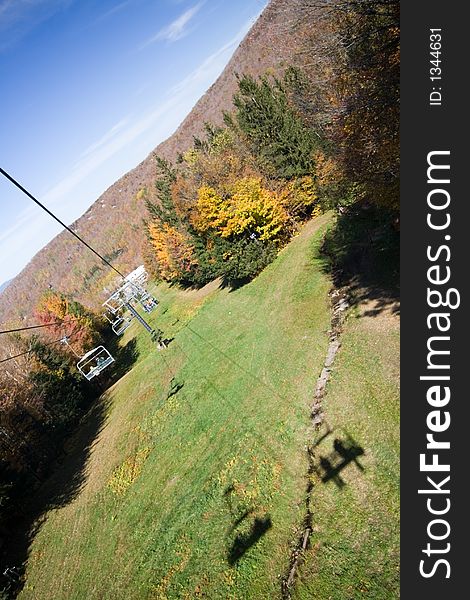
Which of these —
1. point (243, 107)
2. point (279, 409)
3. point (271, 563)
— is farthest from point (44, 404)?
point (243, 107)

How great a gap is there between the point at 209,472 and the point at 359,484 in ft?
24.6

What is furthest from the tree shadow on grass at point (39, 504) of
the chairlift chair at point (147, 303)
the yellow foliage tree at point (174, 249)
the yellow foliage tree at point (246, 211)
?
the yellow foliage tree at point (174, 249)

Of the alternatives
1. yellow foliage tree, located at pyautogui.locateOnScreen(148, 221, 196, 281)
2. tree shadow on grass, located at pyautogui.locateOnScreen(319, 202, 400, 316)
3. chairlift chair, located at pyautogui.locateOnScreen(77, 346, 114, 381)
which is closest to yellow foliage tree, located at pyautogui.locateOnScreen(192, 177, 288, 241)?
tree shadow on grass, located at pyautogui.locateOnScreen(319, 202, 400, 316)

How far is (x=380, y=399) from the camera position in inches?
456

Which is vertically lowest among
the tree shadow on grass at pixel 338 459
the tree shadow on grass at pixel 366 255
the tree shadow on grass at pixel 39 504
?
the tree shadow on grass at pixel 366 255

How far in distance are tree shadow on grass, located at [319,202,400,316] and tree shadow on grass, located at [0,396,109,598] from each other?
72.4ft

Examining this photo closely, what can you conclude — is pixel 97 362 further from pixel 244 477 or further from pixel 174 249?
pixel 174 249

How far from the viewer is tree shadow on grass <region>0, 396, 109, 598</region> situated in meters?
19.6

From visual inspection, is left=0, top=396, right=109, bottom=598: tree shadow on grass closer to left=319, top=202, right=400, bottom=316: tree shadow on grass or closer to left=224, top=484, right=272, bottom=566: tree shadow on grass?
left=224, top=484, right=272, bottom=566: tree shadow on grass

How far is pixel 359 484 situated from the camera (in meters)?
9.69

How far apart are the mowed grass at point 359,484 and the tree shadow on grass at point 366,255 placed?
124 inches

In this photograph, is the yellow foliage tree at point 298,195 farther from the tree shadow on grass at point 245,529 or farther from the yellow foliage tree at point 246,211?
the tree shadow on grass at point 245,529

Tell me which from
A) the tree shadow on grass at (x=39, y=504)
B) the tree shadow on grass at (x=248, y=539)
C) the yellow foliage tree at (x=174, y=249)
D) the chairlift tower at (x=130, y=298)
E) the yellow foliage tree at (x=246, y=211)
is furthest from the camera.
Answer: the yellow foliage tree at (x=174, y=249)

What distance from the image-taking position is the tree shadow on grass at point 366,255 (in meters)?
17.2
